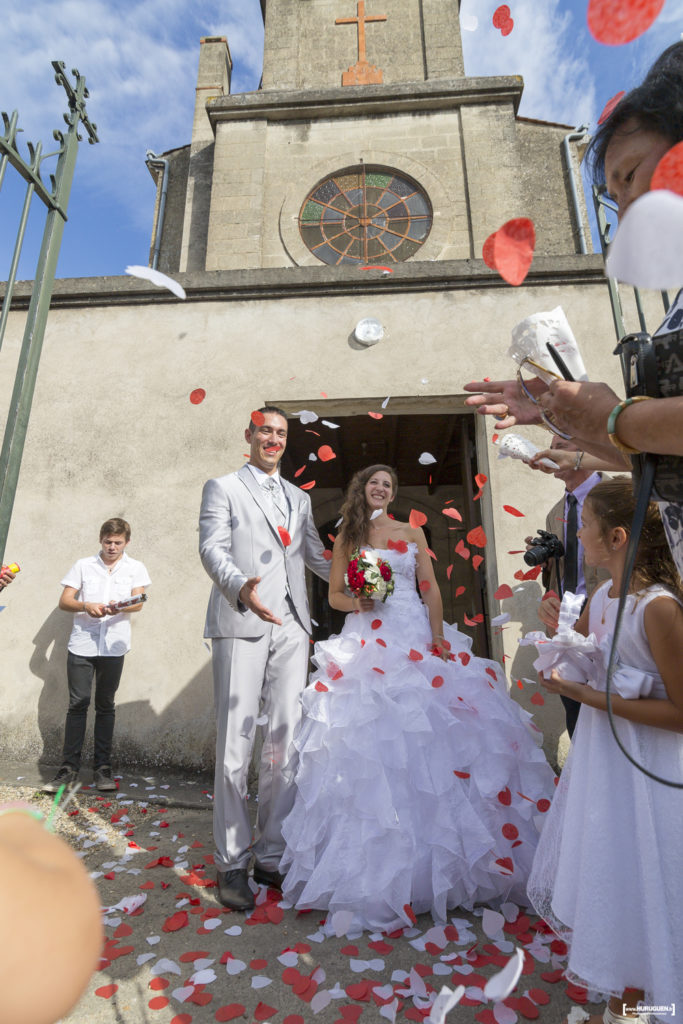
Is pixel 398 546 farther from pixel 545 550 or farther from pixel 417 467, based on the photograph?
pixel 417 467

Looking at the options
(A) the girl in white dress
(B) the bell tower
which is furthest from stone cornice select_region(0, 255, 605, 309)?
(B) the bell tower

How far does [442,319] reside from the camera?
5043 millimetres

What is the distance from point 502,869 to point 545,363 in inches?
89.0

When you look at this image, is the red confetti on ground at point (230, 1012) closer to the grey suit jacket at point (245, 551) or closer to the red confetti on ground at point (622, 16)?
the grey suit jacket at point (245, 551)

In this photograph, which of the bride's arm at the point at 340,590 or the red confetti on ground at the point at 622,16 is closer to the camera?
the red confetti on ground at the point at 622,16

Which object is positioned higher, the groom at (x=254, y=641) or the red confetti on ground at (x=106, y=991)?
the groom at (x=254, y=641)

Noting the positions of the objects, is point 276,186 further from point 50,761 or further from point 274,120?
point 50,761

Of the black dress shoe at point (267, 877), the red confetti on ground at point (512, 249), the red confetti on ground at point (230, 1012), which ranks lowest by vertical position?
the red confetti on ground at point (230, 1012)

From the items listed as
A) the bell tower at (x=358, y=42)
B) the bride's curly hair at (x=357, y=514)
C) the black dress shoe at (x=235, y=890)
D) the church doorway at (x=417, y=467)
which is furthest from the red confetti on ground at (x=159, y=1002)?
the bell tower at (x=358, y=42)

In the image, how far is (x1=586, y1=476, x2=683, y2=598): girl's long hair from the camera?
6.26ft

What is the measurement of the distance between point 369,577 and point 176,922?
182 cm

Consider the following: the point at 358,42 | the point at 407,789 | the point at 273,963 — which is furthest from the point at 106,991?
the point at 358,42

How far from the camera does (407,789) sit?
8.93ft

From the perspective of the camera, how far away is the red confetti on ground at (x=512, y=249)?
5.98 feet
